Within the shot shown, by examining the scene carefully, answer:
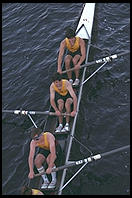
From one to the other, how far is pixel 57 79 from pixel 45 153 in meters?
2.79

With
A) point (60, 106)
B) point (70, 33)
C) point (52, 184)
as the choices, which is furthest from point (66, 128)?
point (70, 33)

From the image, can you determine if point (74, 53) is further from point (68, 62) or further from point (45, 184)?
point (45, 184)

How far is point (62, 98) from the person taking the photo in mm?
11312

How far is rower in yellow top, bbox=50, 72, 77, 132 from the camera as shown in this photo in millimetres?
10812

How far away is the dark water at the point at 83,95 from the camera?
1050 centimetres

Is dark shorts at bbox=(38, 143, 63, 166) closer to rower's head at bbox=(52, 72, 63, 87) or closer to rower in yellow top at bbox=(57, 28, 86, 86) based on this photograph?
rower's head at bbox=(52, 72, 63, 87)

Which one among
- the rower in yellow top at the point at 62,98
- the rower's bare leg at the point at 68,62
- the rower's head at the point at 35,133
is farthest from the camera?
the rower's bare leg at the point at 68,62

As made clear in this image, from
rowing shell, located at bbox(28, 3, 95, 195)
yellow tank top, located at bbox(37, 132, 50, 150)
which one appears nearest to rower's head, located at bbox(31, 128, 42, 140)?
yellow tank top, located at bbox(37, 132, 50, 150)

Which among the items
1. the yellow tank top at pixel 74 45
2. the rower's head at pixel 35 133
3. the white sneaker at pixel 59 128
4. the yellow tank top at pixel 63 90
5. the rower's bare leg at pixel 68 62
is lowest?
the white sneaker at pixel 59 128

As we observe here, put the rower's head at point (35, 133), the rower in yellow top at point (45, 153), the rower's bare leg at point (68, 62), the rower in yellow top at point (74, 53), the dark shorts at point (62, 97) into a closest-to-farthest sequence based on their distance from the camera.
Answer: the rower's head at point (35, 133) < the rower in yellow top at point (45, 153) < the dark shorts at point (62, 97) < the rower in yellow top at point (74, 53) < the rower's bare leg at point (68, 62)

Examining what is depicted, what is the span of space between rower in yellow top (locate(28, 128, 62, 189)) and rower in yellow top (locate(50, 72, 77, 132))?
141cm

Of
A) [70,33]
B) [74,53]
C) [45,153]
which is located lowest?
[45,153]

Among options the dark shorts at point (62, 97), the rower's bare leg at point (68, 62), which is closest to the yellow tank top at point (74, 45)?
the rower's bare leg at point (68, 62)

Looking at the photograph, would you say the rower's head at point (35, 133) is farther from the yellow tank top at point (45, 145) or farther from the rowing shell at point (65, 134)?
the rowing shell at point (65, 134)
